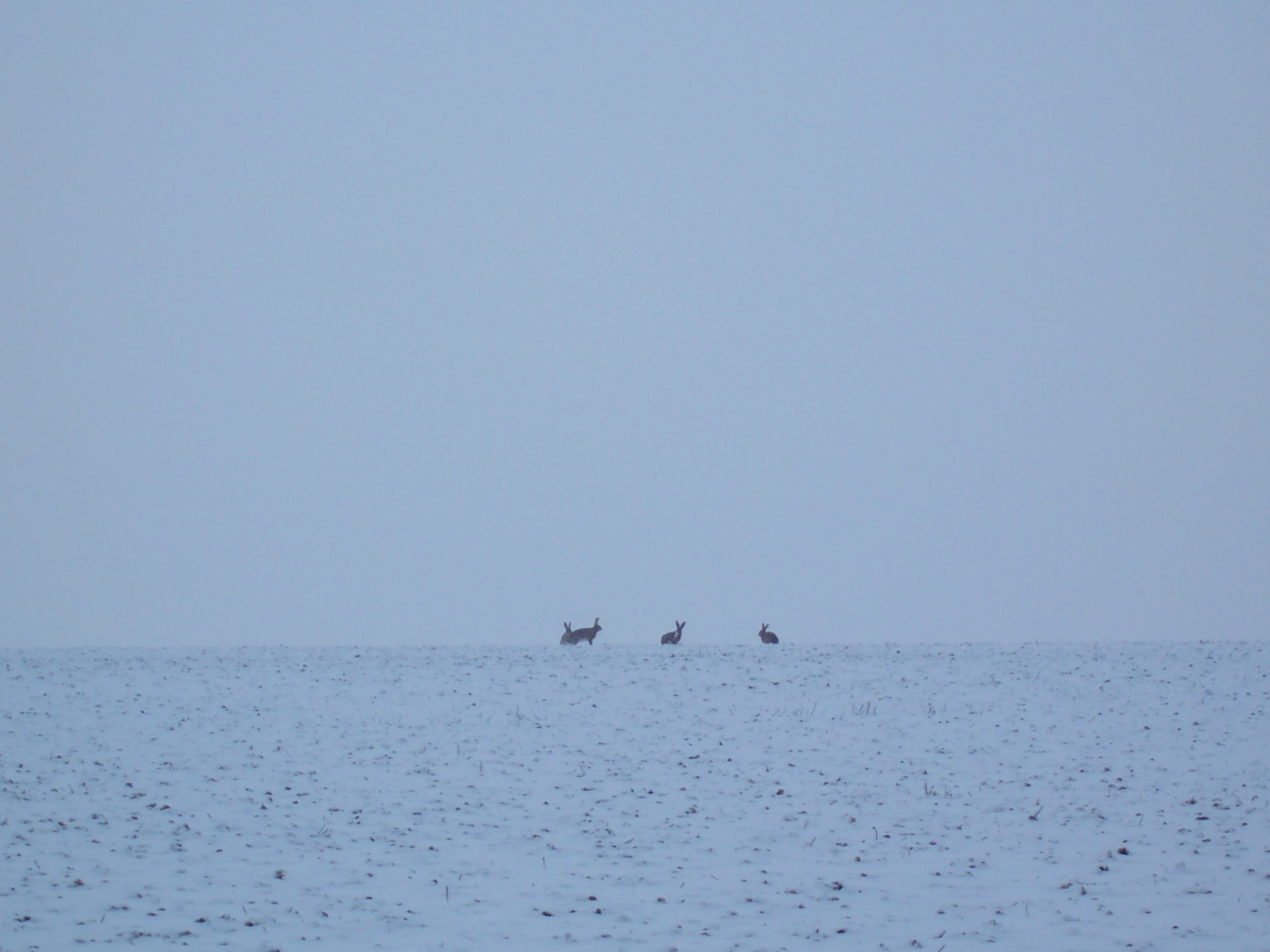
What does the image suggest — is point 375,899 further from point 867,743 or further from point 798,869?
point 867,743

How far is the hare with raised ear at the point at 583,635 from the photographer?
32.4 metres

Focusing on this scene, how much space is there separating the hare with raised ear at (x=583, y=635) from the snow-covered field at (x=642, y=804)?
24.6 ft

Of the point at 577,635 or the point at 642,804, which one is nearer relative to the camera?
the point at 642,804

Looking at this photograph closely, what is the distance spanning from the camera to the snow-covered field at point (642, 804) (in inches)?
468

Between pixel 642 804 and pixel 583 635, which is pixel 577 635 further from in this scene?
pixel 642 804

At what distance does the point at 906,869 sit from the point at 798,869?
135 cm

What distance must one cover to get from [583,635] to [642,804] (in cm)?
1683

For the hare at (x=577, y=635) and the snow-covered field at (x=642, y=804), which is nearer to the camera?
the snow-covered field at (x=642, y=804)

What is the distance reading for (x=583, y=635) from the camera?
32719 millimetres

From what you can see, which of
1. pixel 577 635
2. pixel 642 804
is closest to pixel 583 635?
pixel 577 635

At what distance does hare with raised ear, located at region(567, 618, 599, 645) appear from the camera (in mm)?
32406

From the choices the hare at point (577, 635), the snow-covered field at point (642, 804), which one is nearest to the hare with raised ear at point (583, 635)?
the hare at point (577, 635)

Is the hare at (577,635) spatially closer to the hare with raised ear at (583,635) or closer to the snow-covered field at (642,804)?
the hare with raised ear at (583,635)

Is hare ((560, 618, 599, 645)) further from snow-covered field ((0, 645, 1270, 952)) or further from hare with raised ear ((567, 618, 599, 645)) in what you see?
snow-covered field ((0, 645, 1270, 952))
